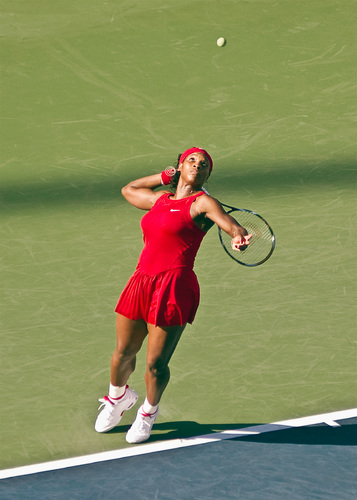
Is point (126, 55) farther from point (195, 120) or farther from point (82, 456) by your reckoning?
point (82, 456)

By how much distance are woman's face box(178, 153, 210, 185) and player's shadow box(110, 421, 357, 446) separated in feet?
5.99

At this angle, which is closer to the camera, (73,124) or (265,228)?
(265,228)

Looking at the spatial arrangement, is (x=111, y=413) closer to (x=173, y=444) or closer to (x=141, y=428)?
(x=141, y=428)

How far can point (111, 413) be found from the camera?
754 centimetres

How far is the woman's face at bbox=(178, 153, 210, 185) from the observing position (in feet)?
23.5

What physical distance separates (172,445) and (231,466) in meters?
0.50

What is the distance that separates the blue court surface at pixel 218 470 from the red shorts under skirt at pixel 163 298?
3.16 feet

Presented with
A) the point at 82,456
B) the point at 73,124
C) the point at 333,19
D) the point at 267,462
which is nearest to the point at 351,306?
the point at 267,462

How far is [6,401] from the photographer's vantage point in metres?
7.88

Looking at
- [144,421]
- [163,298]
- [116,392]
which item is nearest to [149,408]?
[144,421]

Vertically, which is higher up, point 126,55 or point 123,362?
point 126,55

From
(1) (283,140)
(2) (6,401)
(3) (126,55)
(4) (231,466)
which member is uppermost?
(3) (126,55)

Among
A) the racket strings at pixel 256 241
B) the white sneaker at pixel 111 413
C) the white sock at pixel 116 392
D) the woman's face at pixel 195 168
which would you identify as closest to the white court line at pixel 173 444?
the white sneaker at pixel 111 413

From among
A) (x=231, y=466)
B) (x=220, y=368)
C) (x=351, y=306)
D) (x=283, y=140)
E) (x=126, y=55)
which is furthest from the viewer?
(x=126, y=55)
